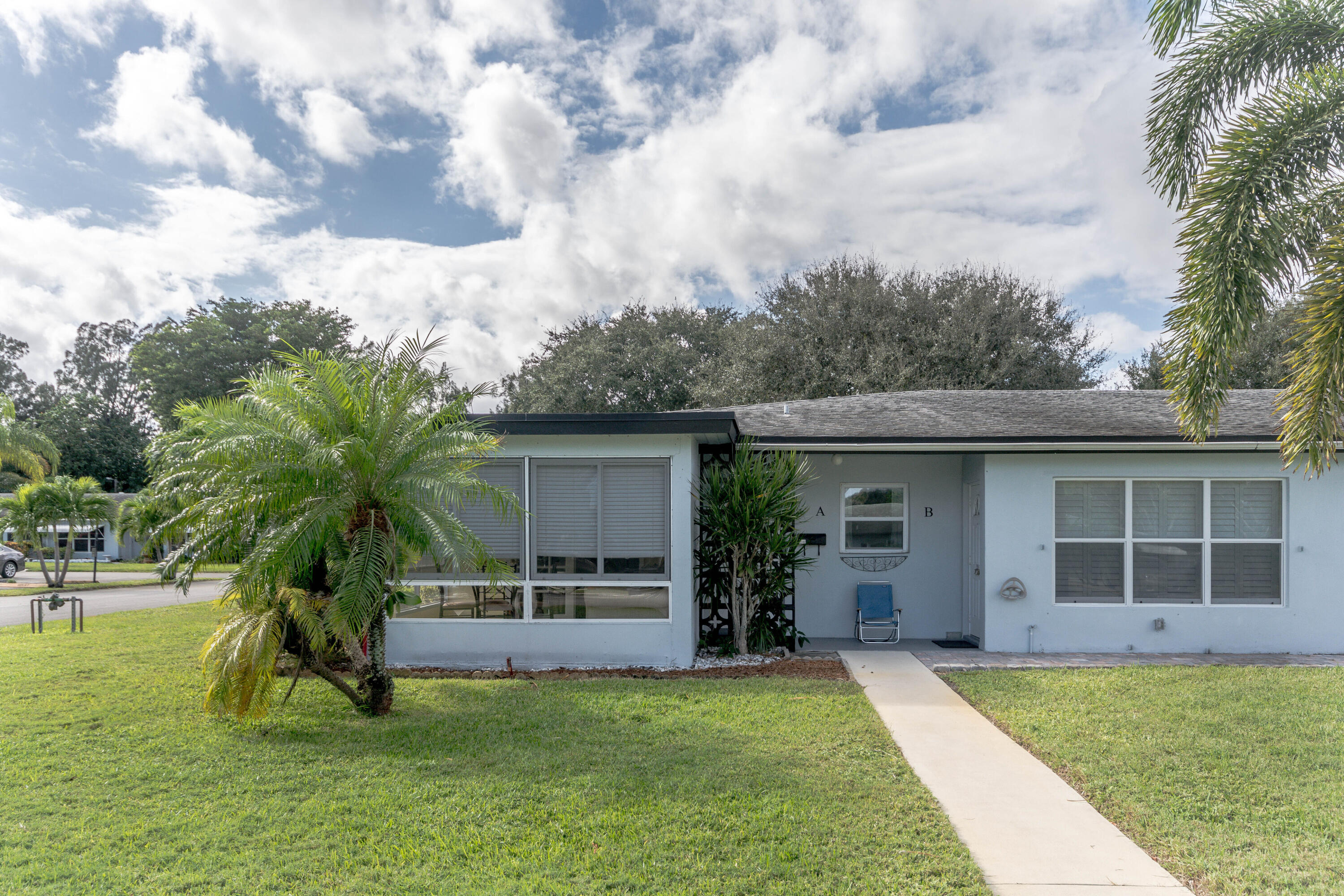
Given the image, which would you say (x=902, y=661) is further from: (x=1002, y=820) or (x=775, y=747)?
(x=1002, y=820)

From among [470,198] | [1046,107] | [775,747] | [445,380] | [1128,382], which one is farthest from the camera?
[1128,382]

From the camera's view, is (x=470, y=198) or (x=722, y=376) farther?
(x=722, y=376)

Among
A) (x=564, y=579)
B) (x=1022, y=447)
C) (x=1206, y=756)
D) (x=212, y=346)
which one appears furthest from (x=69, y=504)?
(x=1206, y=756)

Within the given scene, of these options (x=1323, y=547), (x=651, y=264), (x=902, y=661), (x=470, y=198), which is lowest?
(x=902, y=661)

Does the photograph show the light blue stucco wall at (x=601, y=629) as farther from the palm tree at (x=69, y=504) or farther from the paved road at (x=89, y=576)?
the paved road at (x=89, y=576)

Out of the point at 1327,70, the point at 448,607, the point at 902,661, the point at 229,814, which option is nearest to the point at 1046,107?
the point at 1327,70

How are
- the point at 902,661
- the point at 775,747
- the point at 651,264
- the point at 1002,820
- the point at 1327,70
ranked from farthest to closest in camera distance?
the point at 651,264 → the point at 902,661 → the point at 1327,70 → the point at 775,747 → the point at 1002,820

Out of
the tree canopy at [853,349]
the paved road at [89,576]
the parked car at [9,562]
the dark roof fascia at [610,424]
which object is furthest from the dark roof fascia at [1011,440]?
the parked car at [9,562]

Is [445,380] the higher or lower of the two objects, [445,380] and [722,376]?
the lower

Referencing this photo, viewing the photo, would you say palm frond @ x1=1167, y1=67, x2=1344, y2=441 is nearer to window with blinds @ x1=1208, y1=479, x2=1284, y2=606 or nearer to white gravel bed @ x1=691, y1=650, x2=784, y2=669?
window with blinds @ x1=1208, y1=479, x2=1284, y2=606

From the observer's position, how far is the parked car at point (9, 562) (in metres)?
23.7

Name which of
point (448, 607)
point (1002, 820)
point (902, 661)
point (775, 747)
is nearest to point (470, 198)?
point (448, 607)

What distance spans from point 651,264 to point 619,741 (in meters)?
25.7

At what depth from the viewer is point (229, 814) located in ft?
14.8
